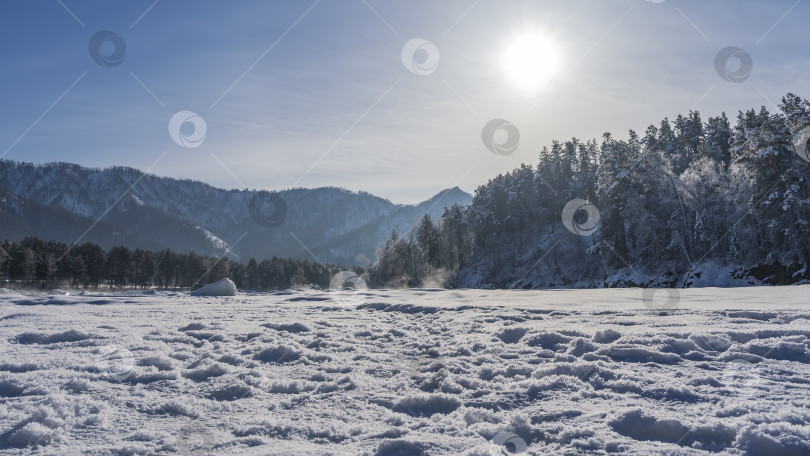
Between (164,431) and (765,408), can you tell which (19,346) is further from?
(765,408)

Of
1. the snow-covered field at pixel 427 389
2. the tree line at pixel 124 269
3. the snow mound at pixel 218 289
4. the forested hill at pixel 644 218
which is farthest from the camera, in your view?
the tree line at pixel 124 269

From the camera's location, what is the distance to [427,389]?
5.67 meters

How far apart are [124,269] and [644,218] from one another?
338 feet

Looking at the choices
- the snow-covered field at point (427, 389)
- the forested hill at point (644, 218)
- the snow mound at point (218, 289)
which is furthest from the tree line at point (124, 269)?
the snow-covered field at point (427, 389)

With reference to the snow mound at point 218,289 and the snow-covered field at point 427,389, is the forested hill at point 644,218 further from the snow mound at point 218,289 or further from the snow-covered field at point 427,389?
the snow mound at point 218,289

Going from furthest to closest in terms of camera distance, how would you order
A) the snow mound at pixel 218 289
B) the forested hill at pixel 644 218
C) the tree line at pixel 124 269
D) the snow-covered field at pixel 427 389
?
1. the tree line at pixel 124 269
2. the forested hill at pixel 644 218
3. the snow mound at pixel 218 289
4. the snow-covered field at pixel 427 389

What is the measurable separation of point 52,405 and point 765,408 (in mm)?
7440

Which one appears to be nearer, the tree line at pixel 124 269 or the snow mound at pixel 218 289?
the snow mound at pixel 218 289

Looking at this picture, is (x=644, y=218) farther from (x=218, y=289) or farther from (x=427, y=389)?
(x=427, y=389)

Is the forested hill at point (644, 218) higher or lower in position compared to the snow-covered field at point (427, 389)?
higher

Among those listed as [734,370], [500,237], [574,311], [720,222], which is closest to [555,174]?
[500,237]

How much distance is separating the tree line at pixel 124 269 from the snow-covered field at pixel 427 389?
91.6 metres

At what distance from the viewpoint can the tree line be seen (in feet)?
258

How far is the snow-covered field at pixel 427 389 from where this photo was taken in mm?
3814
